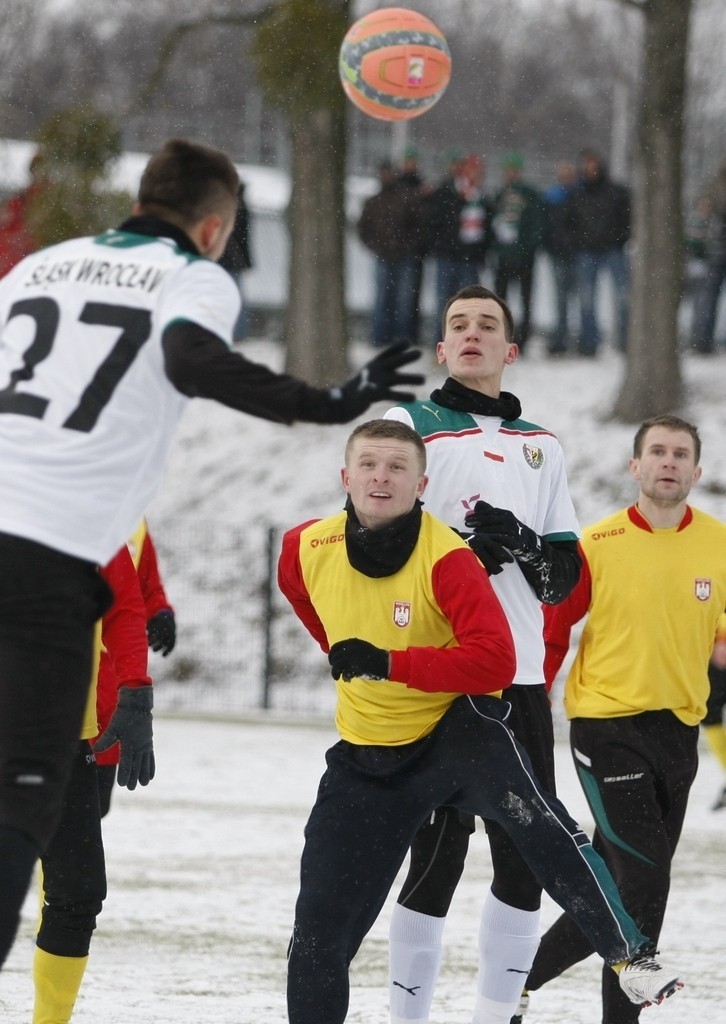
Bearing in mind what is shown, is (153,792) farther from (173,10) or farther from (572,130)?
(572,130)

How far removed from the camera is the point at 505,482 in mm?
4875

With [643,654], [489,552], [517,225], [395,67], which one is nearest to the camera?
[489,552]

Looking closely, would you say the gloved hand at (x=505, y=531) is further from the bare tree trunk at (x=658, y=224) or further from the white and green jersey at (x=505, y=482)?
the bare tree trunk at (x=658, y=224)

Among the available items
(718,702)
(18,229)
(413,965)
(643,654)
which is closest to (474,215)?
(18,229)

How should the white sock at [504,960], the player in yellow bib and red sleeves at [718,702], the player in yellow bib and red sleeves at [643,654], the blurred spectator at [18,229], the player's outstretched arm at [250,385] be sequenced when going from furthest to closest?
the blurred spectator at [18,229] < the player in yellow bib and red sleeves at [718,702] < the player in yellow bib and red sleeves at [643,654] < the white sock at [504,960] < the player's outstretched arm at [250,385]

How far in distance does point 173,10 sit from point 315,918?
40568 mm

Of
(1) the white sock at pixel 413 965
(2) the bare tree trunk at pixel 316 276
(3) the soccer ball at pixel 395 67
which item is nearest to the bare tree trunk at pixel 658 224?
(2) the bare tree trunk at pixel 316 276

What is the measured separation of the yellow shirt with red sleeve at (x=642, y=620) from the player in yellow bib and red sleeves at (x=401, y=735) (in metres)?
0.81

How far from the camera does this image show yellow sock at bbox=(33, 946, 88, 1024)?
4.57 metres

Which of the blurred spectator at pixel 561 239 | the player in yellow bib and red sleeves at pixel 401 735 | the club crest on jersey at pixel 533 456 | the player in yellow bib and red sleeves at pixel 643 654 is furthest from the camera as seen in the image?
the blurred spectator at pixel 561 239

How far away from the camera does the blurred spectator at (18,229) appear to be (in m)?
15.3

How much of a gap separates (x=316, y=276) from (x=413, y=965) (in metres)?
13.8

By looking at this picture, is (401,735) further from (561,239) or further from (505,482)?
(561,239)

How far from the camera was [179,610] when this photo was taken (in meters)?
15.6
